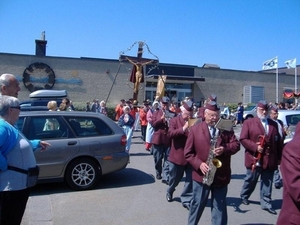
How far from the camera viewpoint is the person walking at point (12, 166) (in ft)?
10.6

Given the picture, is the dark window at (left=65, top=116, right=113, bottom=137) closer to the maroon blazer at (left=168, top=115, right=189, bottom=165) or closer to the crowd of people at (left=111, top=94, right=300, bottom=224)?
the crowd of people at (left=111, top=94, right=300, bottom=224)

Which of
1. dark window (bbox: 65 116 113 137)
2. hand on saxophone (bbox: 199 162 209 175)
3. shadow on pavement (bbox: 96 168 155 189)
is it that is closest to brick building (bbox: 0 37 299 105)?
Answer: shadow on pavement (bbox: 96 168 155 189)

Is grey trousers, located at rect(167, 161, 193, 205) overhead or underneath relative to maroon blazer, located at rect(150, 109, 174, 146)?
underneath

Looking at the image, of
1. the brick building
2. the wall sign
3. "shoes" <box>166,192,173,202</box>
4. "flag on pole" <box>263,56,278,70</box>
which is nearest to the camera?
"shoes" <box>166,192,173,202</box>

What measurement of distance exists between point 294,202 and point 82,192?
5.19 meters

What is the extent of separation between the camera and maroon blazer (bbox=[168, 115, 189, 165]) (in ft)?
19.6

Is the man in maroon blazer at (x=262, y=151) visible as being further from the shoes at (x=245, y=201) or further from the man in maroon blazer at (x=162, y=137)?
the man in maroon blazer at (x=162, y=137)

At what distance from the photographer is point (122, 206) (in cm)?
598

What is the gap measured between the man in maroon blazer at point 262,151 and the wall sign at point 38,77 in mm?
23815

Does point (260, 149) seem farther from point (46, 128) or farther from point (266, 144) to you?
point (46, 128)

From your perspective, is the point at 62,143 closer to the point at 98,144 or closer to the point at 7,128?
the point at 98,144

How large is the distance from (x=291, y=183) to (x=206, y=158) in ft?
7.02

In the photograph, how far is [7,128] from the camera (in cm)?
325

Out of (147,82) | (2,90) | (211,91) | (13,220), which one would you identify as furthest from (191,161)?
(211,91)
